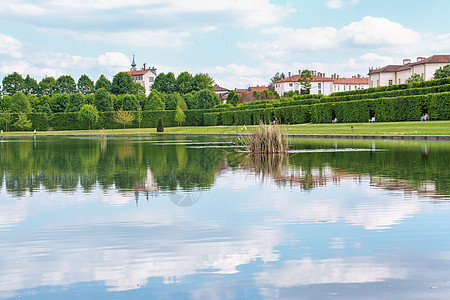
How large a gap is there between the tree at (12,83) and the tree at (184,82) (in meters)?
30.7

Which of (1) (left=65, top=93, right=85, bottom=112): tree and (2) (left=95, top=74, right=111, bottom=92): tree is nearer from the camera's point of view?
(1) (left=65, top=93, right=85, bottom=112): tree

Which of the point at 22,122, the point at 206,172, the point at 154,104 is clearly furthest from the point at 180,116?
the point at 206,172

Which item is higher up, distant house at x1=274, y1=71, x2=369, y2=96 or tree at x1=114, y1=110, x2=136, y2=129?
distant house at x1=274, y1=71, x2=369, y2=96

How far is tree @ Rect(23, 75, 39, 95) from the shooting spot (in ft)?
332

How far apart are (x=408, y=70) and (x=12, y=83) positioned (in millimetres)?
71513

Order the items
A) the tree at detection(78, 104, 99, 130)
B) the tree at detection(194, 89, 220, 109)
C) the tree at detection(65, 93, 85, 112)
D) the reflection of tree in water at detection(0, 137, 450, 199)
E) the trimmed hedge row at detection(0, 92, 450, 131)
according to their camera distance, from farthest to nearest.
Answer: the tree at detection(194, 89, 220, 109)
the tree at detection(65, 93, 85, 112)
the tree at detection(78, 104, 99, 130)
the trimmed hedge row at detection(0, 92, 450, 131)
the reflection of tree in water at detection(0, 137, 450, 199)

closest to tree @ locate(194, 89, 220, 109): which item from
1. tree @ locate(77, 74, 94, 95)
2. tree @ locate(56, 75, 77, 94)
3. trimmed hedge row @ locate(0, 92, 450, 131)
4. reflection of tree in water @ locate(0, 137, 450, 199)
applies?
trimmed hedge row @ locate(0, 92, 450, 131)

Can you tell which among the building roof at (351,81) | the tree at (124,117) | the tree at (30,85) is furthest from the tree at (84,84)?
the building roof at (351,81)

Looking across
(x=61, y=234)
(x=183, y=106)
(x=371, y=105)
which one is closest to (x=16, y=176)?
(x=61, y=234)

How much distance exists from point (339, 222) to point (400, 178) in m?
5.20

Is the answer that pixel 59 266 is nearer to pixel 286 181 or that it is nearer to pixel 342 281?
pixel 342 281

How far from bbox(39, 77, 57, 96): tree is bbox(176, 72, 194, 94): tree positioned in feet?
81.2

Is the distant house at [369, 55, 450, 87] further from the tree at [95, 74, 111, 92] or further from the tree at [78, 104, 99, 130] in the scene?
the tree at [95, 74, 111, 92]

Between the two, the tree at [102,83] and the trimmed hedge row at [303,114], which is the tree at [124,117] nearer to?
the trimmed hedge row at [303,114]
